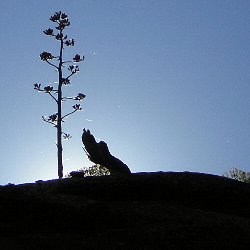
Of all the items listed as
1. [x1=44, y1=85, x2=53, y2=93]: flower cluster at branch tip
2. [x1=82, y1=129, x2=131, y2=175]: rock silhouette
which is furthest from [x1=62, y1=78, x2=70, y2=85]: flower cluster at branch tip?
[x1=82, y1=129, x2=131, y2=175]: rock silhouette

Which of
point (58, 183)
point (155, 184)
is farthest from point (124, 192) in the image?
point (58, 183)

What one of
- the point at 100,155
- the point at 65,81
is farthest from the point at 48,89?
the point at 100,155

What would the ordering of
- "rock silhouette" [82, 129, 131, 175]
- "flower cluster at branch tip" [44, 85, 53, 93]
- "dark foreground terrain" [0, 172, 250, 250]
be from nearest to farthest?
1. "dark foreground terrain" [0, 172, 250, 250]
2. "rock silhouette" [82, 129, 131, 175]
3. "flower cluster at branch tip" [44, 85, 53, 93]

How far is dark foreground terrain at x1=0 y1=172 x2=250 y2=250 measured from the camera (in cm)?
1069

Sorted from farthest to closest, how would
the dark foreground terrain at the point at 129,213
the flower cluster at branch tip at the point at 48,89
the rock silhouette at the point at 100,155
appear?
the flower cluster at branch tip at the point at 48,89
the rock silhouette at the point at 100,155
the dark foreground terrain at the point at 129,213

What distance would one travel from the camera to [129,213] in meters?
12.6

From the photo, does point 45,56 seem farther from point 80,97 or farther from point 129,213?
point 129,213

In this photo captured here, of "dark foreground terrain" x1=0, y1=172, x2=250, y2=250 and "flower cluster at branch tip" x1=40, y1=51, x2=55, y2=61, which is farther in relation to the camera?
"flower cluster at branch tip" x1=40, y1=51, x2=55, y2=61

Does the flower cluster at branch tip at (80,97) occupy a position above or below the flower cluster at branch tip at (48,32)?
below

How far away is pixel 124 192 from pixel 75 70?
2063 cm

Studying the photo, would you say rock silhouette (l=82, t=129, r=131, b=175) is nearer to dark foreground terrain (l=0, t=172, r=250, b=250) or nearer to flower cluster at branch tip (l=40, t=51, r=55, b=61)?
dark foreground terrain (l=0, t=172, r=250, b=250)

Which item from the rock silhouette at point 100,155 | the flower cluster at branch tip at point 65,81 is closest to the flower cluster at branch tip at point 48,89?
the flower cluster at branch tip at point 65,81

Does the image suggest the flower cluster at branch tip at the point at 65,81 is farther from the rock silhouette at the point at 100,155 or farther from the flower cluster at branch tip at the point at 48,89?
the rock silhouette at the point at 100,155

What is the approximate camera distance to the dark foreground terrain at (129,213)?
35.1ft
